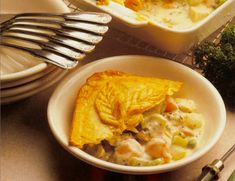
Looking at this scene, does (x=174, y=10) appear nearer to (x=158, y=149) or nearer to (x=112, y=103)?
(x=112, y=103)

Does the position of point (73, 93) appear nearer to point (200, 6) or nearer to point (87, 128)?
point (87, 128)

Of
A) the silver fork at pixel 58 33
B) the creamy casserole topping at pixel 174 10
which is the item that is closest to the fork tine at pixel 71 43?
the silver fork at pixel 58 33

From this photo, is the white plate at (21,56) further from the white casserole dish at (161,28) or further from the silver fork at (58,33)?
the white casserole dish at (161,28)

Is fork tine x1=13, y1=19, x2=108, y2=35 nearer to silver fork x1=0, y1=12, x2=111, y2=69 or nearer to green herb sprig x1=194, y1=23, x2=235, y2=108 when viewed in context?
silver fork x1=0, y1=12, x2=111, y2=69

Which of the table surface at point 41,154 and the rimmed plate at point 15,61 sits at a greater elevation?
the rimmed plate at point 15,61

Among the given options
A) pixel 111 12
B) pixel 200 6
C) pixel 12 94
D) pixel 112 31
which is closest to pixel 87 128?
pixel 12 94
